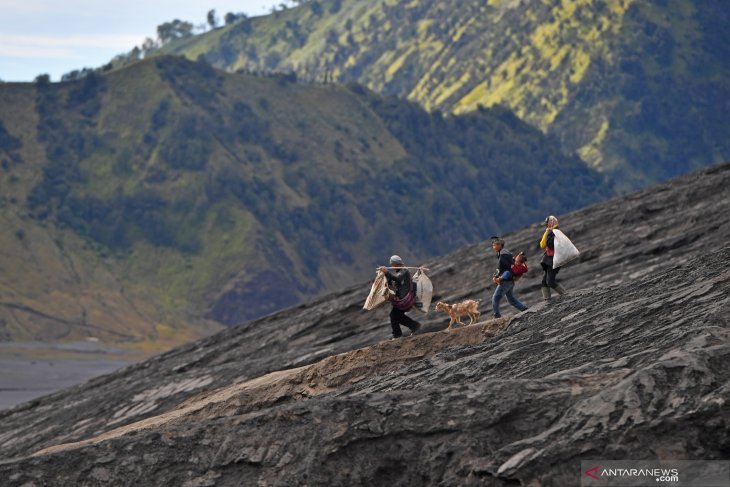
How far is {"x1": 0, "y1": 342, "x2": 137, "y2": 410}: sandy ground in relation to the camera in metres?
132

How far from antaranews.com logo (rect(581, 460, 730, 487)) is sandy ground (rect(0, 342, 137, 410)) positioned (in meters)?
97.5

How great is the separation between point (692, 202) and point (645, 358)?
31994 millimetres

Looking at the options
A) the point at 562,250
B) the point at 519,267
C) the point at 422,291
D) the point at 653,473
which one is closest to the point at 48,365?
the point at 422,291

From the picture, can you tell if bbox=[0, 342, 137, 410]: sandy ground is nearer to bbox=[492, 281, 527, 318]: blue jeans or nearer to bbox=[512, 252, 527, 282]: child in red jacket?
bbox=[492, 281, 527, 318]: blue jeans

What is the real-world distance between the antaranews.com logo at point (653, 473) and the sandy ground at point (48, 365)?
320 feet

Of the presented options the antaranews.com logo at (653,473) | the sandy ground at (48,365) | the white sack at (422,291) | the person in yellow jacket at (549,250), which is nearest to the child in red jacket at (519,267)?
the person in yellow jacket at (549,250)

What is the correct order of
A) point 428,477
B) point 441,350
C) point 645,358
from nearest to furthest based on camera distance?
point 428,477
point 645,358
point 441,350

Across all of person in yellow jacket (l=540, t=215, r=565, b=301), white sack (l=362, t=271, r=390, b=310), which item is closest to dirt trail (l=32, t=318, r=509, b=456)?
white sack (l=362, t=271, r=390, b=310)

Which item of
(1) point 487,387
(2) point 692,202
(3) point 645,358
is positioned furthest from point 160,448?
(2) point 692,202

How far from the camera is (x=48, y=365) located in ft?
522

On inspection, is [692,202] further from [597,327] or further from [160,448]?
[160,448]

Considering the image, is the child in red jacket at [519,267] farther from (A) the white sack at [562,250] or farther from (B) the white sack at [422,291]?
(B) the white sack at [422,291]

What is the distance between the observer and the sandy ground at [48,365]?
13174cm

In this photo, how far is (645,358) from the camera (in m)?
25.5
